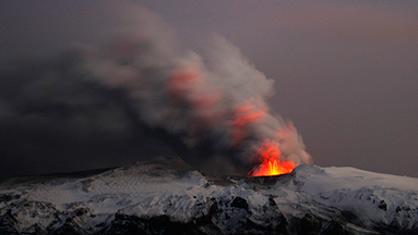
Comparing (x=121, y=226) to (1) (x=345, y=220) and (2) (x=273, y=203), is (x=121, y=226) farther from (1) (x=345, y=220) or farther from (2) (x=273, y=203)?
(1) (x=345, y=220)

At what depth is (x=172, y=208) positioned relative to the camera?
650 feet

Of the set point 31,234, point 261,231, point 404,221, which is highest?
point 404,221

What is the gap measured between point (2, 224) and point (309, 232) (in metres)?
62.6

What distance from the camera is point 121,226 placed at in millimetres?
191000

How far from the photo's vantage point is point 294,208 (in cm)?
19888

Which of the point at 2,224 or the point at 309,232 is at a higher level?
the point at 309,232

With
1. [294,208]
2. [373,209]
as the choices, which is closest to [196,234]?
[294,208]

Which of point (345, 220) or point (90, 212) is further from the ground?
point (345, 220)

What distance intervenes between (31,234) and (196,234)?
112 feet

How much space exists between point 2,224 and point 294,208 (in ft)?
198

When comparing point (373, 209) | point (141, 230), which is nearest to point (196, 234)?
point (141, 230)

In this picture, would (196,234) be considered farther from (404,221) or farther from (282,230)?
(404,221)

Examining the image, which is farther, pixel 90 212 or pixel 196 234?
pixel 90 212

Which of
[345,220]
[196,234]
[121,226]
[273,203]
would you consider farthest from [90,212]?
[345,220]
